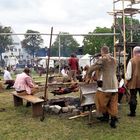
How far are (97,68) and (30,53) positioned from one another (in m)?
86.3

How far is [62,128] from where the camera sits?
26.6ft

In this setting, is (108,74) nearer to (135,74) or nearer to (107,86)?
(107,86)

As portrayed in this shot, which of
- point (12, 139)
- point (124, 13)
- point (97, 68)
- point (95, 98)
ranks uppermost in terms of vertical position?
point (124, 13)

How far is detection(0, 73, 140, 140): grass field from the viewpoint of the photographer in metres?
7.43

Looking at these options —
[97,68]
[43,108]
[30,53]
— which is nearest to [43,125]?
[43,108]

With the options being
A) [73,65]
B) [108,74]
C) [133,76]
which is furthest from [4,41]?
[108,74]

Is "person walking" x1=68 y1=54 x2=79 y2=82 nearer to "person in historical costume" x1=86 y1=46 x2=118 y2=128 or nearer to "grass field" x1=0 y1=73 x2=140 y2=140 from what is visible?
"grass field" x1=0 y1=73 x2=140 y2=140

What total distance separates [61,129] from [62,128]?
82 mm

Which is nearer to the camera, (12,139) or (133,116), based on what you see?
(12,139)

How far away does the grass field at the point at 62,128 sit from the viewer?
7.43 meters

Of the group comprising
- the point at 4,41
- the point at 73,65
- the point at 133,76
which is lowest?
the point at 133,76

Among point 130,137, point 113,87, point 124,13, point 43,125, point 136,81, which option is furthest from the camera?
point 124,13

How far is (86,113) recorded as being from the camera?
918 cm

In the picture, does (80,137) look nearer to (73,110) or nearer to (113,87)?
(113,87)
